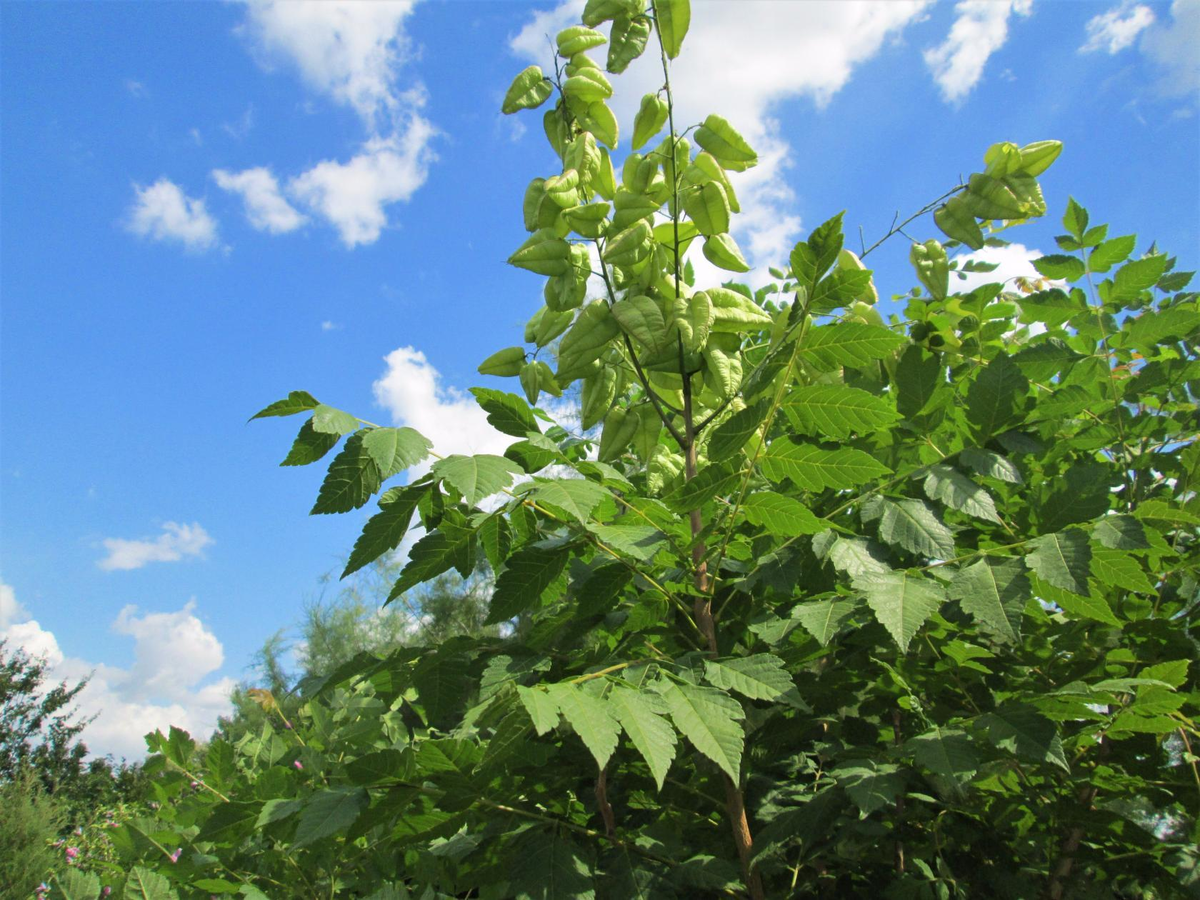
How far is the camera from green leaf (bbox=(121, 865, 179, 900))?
1.29 meters

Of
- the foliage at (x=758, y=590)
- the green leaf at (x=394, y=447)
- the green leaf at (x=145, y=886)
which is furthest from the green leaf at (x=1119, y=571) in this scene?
the green leaf at (x=145, y=886)

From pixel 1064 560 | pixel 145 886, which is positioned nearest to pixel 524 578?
pixel 1064 560

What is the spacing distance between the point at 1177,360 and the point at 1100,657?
2.26ft

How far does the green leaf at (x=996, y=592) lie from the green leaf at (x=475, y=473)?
1.78ft

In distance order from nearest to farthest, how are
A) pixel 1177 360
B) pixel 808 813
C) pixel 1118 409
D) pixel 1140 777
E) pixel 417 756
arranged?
pixel 417 756 → pixel 808 813 → pixel 1140 777 → pixel 1118 409 → pixel 1177 360

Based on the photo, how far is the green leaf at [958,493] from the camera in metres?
1.02

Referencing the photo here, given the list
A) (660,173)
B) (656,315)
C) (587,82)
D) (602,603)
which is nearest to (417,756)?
(602,603)

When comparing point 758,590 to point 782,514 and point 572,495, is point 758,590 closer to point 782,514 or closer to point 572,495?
point 782,514

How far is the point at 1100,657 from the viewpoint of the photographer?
1297mm

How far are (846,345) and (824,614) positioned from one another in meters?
0.36

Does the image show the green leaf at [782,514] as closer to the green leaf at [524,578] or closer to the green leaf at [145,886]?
the green leaf at [524,578]

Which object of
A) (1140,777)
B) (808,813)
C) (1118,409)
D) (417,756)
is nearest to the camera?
(417,756)

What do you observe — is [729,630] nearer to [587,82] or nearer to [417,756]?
[417,756]

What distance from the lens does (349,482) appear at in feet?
3.05
